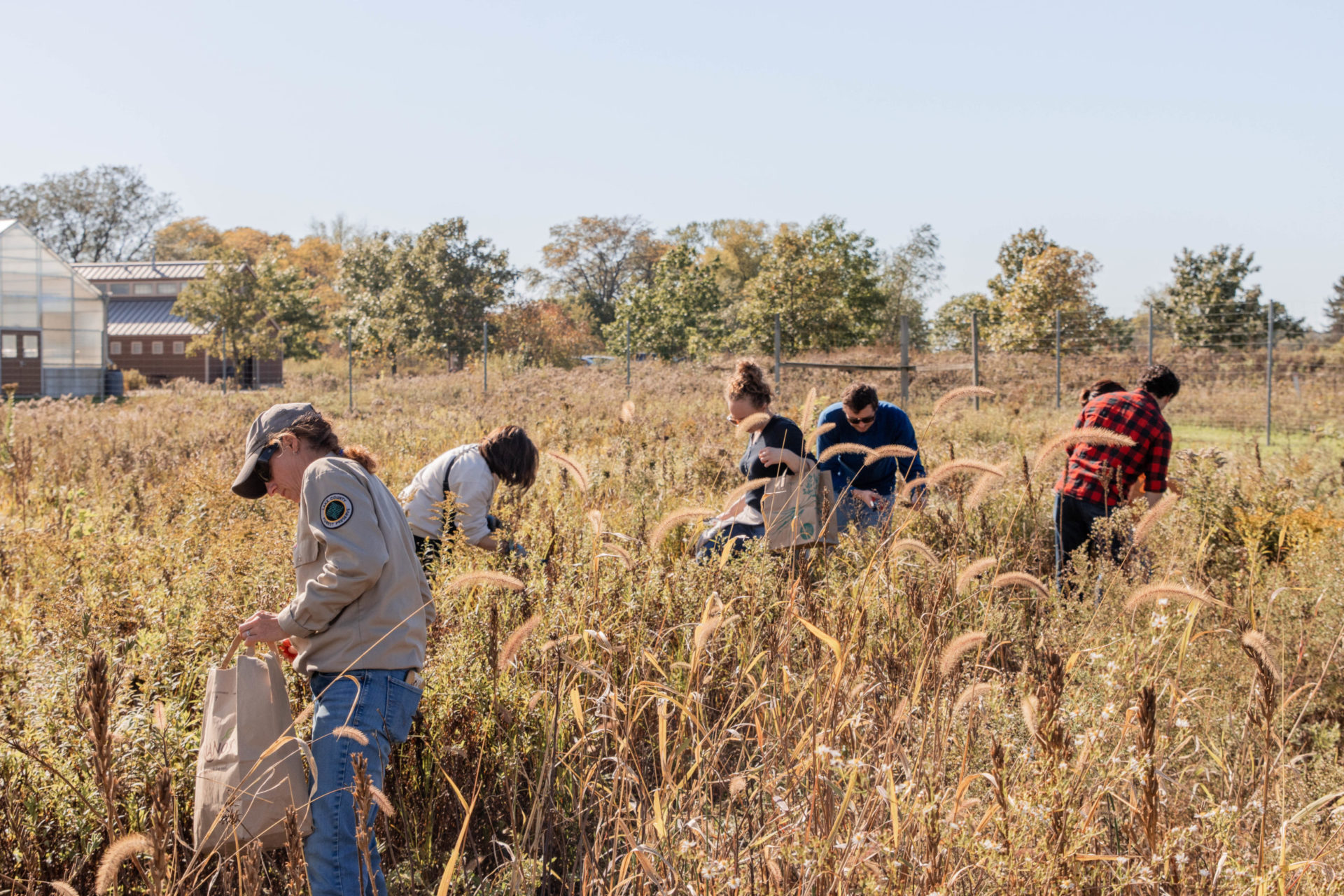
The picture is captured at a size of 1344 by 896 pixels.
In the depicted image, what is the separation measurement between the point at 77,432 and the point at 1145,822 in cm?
1159

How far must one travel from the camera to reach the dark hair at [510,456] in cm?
442

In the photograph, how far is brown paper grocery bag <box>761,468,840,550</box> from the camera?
4234 millimetres

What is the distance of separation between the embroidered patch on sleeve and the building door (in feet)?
111

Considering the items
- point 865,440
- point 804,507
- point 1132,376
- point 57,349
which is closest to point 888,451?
point 804,507

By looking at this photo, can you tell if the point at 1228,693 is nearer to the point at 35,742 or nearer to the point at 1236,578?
the point at 1236,578

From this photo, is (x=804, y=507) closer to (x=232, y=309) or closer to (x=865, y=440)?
(x=865, y=440)

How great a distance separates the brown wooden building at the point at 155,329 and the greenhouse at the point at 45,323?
9425mm

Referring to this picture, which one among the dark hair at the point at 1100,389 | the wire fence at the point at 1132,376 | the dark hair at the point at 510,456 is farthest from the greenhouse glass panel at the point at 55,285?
the dark hair at the point at 1100,389

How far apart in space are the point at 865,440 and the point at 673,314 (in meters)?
31.1

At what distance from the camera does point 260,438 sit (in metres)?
2.88

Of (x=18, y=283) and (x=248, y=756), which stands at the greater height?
(x=18, y=283)

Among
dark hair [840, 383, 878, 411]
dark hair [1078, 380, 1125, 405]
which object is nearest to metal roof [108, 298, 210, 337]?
dark hair [840, 383, 878, 411]

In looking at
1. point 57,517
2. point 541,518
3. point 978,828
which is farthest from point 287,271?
point 978,828

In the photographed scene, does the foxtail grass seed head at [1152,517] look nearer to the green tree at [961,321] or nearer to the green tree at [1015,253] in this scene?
the green tree at [961,321]
